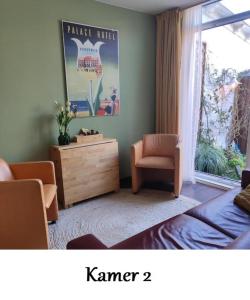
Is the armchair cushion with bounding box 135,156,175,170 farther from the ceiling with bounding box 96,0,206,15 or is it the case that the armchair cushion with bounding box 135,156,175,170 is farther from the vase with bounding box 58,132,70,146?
the ceiling with bounding box 96,0,206,15

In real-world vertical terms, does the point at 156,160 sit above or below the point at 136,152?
below

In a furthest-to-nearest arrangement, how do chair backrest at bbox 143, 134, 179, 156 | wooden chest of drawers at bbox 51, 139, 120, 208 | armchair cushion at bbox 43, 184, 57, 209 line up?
1. chair backrest at bbox 143, 134, 179, 156
2. wooden chest of drawers at bbox 51, 139, 120, 208
3. armchair cushion at bbox 43, 184, 57, 209

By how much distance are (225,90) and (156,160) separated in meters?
1.40

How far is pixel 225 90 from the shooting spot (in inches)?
124

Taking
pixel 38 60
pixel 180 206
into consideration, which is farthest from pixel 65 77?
pixel 180 206

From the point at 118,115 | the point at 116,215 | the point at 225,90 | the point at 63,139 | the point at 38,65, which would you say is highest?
the point at 38,65

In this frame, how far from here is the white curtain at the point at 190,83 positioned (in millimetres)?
3006

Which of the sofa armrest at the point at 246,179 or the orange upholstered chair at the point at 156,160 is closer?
the sofa armrest at the point at 246,179

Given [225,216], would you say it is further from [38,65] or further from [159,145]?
[38,65]

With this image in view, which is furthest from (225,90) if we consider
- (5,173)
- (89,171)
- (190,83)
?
(5,173)

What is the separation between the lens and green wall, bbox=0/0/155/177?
2.34 metres

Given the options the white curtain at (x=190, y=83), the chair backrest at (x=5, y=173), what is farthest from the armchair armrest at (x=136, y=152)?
the chair backrest at (x=5, y=173)

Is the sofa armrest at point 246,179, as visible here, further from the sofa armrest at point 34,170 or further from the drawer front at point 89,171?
the sofa armrest at point 34,170

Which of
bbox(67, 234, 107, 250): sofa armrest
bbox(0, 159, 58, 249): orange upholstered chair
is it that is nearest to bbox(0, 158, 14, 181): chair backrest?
bbox(0, 159, 58, 249): orange upholstered chair
